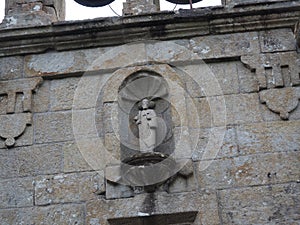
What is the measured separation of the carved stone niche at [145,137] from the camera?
505cm

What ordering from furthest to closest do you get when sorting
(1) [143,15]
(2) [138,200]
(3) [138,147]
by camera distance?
(1) [143,15]
(3) [138,147]
(2) [138,200]

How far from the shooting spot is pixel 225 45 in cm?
564

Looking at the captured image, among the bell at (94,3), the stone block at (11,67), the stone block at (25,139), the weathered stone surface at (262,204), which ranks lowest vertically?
the weathered stone surface at (262,204)

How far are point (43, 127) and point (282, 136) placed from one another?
1.84 metres

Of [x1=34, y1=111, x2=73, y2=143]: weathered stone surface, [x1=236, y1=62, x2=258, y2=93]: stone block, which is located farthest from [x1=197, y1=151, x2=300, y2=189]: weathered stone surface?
[x1=34, y1=111, x2=73, y2=143]: weathered stone surface

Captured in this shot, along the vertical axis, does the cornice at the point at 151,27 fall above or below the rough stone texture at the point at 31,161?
above

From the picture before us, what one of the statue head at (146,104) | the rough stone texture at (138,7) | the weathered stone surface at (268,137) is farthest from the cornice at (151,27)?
the weathered stone surface at (268,137)

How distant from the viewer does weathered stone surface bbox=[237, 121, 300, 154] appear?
5.18m

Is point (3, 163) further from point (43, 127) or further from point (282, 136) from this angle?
point (282, 136)

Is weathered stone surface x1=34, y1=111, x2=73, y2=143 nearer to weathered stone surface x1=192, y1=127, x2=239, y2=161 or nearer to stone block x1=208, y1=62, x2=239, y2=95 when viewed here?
weathered stone surface x1=192, y1=127, x2=239, y2=161

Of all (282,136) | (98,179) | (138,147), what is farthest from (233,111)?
(98,179)

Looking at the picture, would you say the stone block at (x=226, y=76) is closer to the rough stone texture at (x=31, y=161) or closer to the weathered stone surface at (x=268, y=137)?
the weathered stone surface at (x=268, y=137)


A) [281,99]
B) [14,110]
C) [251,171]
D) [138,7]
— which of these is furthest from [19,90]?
[281,99]

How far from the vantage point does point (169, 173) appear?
5.07 meters
